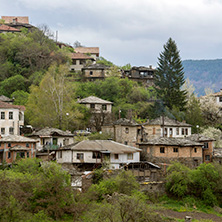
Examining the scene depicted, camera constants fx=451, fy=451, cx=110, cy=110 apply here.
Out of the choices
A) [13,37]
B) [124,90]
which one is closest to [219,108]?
[124,90]

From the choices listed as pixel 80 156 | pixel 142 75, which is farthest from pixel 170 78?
pixel 80 156

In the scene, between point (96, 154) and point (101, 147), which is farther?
point (101, 147)

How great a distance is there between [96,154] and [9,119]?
1486 centimetres

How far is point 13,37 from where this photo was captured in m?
101

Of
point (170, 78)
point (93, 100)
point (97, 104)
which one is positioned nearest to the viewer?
point (97, 104)

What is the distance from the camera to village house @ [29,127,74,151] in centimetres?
5831

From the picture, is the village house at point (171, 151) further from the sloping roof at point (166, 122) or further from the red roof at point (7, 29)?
the red roof at point (7, 29)

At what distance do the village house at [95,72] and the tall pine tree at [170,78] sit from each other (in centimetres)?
1256

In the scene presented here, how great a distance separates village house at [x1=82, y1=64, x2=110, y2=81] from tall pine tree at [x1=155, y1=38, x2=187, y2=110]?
1256 centimetres

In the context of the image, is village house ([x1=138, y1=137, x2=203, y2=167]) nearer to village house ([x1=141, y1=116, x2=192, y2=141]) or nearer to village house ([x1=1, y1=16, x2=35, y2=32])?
village house ([x1=141, y1=116, x2=192, y2=141])

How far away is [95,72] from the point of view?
293 feet

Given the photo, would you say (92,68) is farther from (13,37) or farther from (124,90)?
(13,37)

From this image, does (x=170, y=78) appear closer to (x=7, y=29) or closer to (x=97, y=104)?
(x=97, y=104)

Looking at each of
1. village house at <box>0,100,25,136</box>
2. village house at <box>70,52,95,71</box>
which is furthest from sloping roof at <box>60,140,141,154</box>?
village house at <box>70,52,95,71</box>
